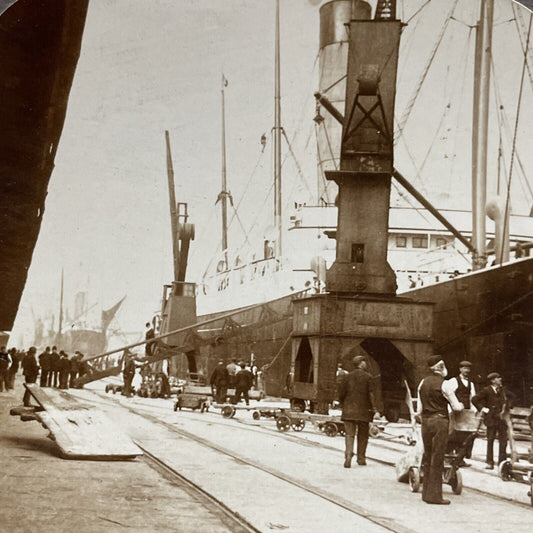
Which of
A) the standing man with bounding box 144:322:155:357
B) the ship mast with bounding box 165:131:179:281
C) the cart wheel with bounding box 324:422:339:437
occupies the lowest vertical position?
the cart wheel with bounding box 324:422:339:437

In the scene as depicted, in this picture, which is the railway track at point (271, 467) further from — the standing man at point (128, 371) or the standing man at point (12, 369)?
the standing man at point (12, 369)

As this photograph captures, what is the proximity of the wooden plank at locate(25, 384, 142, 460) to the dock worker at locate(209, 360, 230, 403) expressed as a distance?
835cm

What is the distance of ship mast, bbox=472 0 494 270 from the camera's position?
12637 millimetres

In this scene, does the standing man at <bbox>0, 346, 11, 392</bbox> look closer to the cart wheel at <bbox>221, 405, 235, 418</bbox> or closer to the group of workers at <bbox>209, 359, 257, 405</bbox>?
the group of workers at <bbox>209, 359, 257, 405</bbox>

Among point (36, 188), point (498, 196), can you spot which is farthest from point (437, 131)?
point (36, 188)

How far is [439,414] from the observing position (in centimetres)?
827

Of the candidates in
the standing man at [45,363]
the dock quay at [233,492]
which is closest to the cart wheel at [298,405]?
the dock quay at [233,492]

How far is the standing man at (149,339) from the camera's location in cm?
1534

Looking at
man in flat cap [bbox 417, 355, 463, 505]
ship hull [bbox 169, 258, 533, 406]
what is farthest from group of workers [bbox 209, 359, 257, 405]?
man in flat cap [bbox 417, 355, 463, 505]

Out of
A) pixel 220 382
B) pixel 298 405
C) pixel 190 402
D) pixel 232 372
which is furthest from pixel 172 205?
pixel 232 372

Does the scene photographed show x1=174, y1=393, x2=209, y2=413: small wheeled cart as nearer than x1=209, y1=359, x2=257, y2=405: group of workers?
Yes

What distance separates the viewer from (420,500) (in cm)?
826

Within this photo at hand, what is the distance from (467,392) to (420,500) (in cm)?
234

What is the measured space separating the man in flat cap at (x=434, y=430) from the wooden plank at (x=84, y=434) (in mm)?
3700
